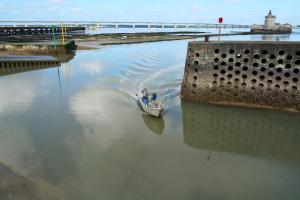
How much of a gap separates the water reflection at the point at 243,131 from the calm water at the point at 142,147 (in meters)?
0.07

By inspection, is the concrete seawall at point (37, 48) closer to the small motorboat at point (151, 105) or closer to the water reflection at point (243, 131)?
the small motorboat at point (151, 105)

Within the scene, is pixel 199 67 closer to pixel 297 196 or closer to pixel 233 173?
A: pixel 233 173

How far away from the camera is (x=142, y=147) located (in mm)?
17609

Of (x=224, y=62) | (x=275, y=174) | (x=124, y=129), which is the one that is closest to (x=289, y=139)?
(x=275, y=174)

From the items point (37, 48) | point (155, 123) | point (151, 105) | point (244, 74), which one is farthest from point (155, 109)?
point (37, 48)

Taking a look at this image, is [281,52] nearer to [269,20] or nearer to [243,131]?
[243,131]

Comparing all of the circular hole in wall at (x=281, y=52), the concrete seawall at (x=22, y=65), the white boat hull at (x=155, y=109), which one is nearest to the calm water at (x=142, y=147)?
the white boat hull at (x=155, y=109)

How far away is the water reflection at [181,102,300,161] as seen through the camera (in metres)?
18.2

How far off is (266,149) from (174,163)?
21.4 feet

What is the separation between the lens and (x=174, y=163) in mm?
15914

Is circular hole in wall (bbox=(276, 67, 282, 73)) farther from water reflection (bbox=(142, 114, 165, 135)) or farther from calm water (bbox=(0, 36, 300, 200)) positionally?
water reflection (bbox=(142, 114, 165, 135))

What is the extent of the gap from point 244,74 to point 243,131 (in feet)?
19.8

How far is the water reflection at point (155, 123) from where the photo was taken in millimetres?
20234

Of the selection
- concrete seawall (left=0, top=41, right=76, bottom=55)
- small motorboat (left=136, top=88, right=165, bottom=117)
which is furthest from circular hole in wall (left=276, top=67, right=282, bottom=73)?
concrete seawall (left=0, top=41, right=76, bottom=55)
